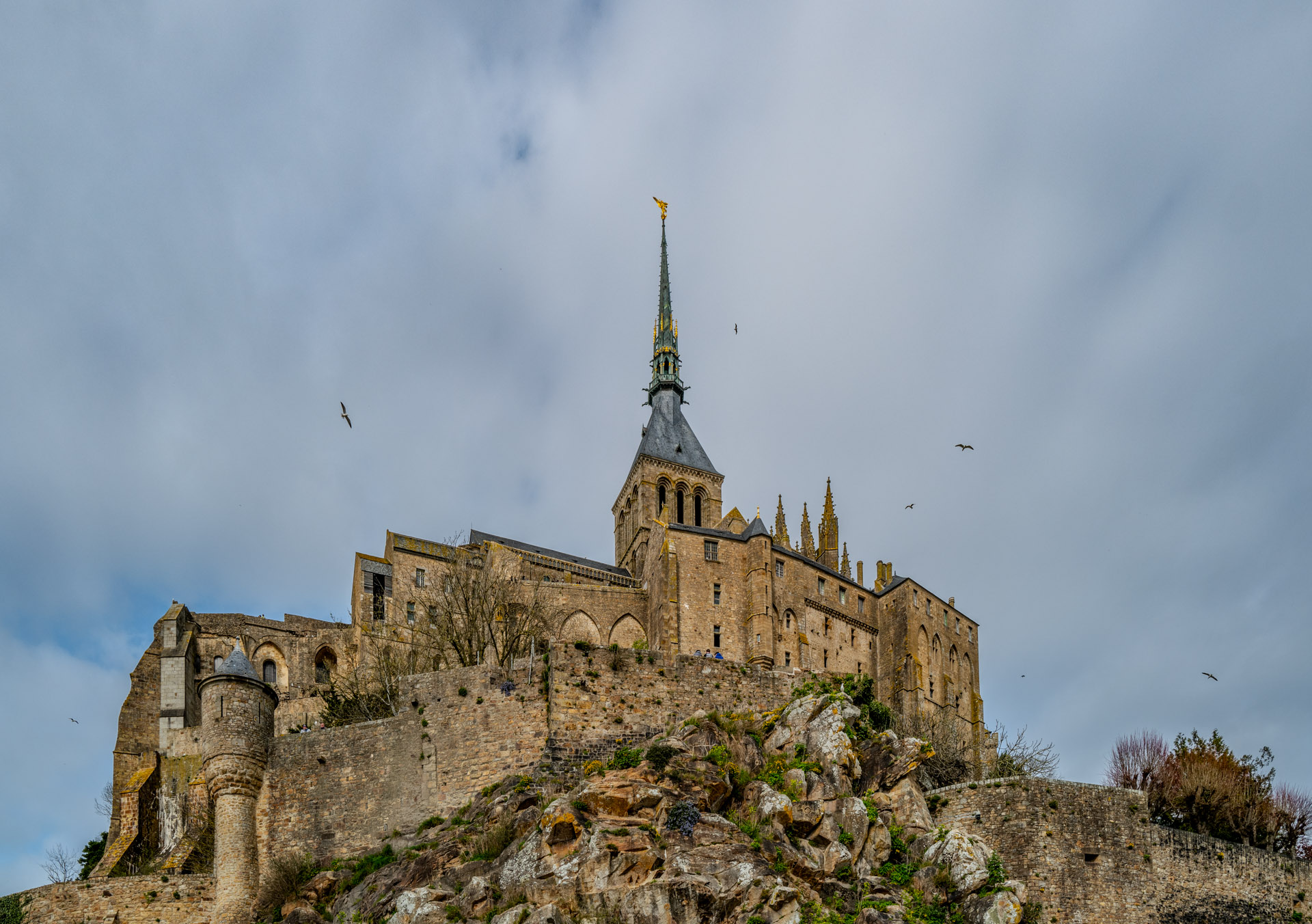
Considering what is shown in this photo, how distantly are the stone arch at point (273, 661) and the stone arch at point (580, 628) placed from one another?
46.7 feet

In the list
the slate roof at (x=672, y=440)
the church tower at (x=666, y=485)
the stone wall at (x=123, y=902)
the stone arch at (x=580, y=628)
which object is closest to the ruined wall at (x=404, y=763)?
the stone wall at (x=123, y=902)

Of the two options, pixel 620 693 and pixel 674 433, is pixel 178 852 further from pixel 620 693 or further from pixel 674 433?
pixel 674 433

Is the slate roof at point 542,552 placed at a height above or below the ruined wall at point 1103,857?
above

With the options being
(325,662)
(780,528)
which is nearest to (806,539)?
(780,528)

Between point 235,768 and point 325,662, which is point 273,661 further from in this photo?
point 235,768

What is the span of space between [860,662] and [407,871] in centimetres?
Answer: 3893

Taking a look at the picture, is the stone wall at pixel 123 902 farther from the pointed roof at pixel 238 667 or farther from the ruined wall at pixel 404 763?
the pointed roof at pixel 238 667

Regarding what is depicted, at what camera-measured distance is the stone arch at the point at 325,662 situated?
195 feet

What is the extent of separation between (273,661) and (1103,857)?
41939 mm

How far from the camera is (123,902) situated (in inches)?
1428

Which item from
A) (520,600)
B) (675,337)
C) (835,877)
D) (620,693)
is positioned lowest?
(835,877)

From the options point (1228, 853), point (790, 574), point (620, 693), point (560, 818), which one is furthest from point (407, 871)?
point (790, 574)

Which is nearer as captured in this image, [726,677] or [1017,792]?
[1017,792]

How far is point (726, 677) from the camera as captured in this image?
39.0m
